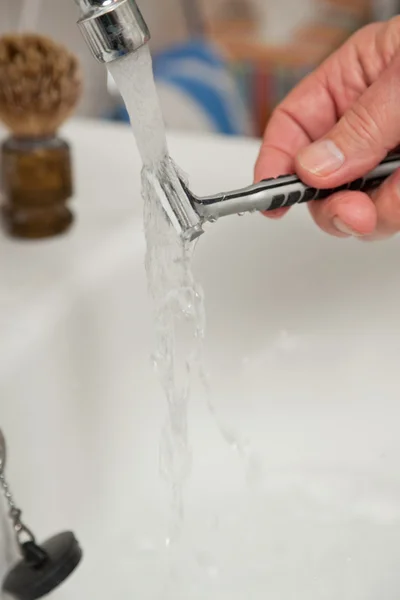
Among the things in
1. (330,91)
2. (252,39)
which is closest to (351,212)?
(330,91)

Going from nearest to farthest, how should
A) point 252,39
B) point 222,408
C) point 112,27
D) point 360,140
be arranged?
point 112,27, point 360,140, point 222,408, point 252,39

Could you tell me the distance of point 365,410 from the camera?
0.46 meters

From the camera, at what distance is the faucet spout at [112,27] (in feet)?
0.77

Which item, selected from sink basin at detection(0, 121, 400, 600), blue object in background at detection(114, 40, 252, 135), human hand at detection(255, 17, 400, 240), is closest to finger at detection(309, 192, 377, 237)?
human hand at detection(255, 17, 400, 240)

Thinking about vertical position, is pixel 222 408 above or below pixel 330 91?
below

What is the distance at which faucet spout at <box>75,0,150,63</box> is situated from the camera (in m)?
0.24

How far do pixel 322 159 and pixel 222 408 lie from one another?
19 centimetres

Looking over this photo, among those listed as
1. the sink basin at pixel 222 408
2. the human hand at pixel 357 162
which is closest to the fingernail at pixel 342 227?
the human hand at pixel 357 162

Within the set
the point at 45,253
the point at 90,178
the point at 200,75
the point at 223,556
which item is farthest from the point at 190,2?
the point at 223,556

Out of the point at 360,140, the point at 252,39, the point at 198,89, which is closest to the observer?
the point at 360,140

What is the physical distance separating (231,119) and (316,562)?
58 cm

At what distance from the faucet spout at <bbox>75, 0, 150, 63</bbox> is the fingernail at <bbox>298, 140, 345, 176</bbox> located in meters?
0.11

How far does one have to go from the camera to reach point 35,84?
0.38 meters

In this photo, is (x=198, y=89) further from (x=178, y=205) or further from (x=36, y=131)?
(x=178, y=205)
